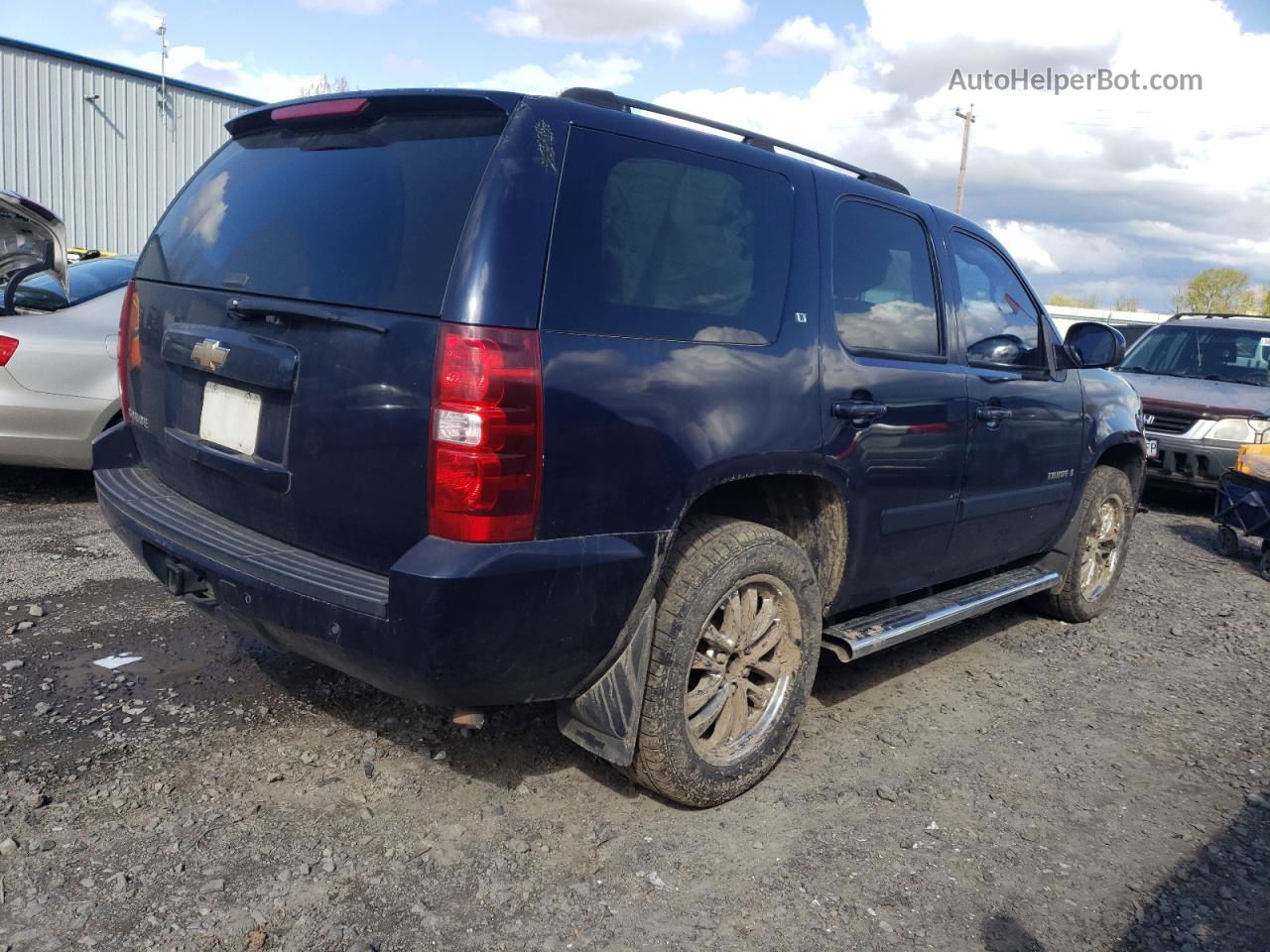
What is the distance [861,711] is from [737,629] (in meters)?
1.13

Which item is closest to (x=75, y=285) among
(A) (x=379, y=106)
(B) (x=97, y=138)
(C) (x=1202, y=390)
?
(A) (x=379, y=106)

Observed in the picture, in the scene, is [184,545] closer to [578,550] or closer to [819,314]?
[578,550]

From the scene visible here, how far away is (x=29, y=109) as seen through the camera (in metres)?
18.5

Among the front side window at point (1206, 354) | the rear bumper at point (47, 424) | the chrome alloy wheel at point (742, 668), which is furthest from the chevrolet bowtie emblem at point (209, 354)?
the front side window at point (1206, 354)

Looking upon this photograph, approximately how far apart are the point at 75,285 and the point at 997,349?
17.1ft

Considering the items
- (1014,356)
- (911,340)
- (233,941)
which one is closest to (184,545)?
(233,941)

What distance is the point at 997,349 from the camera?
4.25 metres

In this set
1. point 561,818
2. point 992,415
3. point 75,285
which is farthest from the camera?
point 75,285

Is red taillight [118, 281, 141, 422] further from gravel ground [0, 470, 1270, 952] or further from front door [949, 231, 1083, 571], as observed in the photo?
front door [949, 231, 1083, 571]

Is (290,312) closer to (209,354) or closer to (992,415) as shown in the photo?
(209,354)

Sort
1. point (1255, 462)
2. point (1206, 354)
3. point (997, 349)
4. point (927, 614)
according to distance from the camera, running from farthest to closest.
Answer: point (1206, 354)
point (1255, 462)
point (997, 349)
point (927, 614)

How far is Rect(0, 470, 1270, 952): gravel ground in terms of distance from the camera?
252 cm

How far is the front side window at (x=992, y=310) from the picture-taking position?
411 centimetres

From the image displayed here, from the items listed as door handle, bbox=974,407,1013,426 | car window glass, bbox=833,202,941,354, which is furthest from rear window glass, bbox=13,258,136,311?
door handle, bbox=974,407,1013,426
